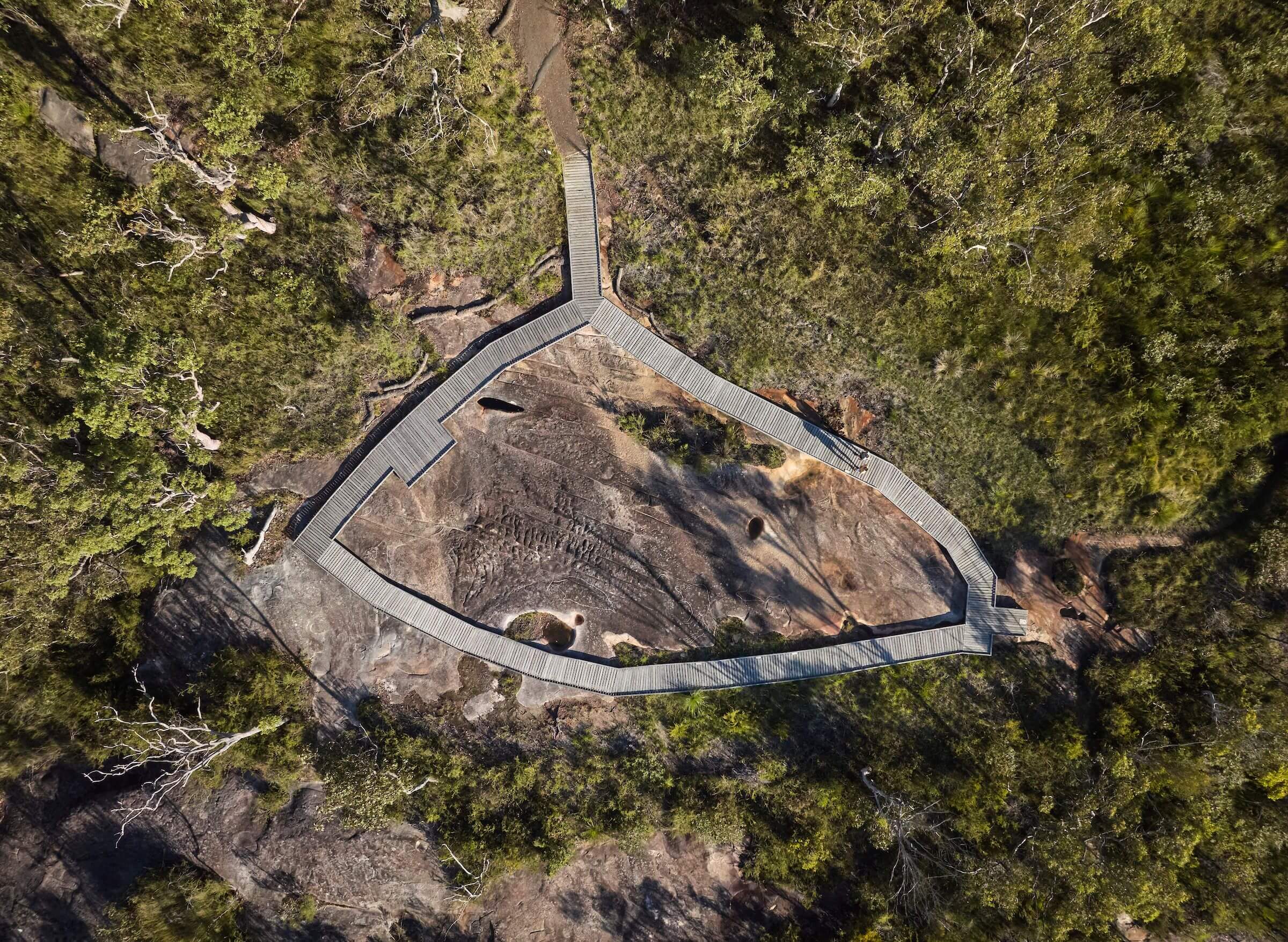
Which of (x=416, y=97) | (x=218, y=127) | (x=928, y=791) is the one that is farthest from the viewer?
(x=928, y=791)

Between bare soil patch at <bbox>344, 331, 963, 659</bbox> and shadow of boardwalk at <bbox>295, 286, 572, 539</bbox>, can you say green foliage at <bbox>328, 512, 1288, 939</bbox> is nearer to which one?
bare soil patch at <bbox>344, 331, 963, 659</bbox>

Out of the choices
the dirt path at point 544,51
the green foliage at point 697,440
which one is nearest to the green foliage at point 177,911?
the green foliage at point 697,440

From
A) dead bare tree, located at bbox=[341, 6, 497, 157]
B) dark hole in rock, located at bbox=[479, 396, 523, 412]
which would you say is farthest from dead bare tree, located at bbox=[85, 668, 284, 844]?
dead bare tree, located at bbox=[341, 6, 497, 157]

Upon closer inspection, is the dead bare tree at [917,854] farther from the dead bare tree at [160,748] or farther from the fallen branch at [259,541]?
the fallen branch at [259,541]

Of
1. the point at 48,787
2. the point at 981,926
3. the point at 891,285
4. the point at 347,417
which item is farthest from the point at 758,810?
the point at 48,787

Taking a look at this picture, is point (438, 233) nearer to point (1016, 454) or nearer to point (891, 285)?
point (891, 285)

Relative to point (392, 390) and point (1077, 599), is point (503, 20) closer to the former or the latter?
point (392, 390)
